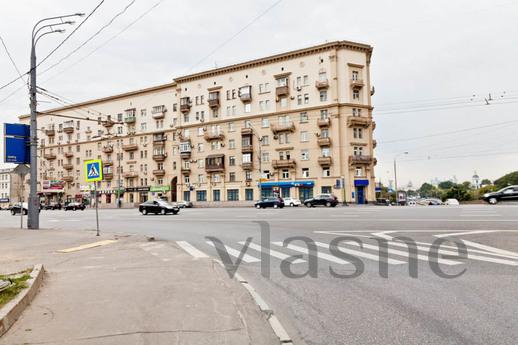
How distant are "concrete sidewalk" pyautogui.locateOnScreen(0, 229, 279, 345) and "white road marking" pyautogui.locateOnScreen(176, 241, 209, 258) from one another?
0.71m

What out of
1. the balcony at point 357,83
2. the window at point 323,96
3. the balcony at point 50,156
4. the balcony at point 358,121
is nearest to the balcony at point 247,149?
the window at point 323,96

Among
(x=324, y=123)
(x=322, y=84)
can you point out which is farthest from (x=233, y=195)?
(x=322, y=84)

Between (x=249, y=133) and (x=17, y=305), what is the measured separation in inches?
2334

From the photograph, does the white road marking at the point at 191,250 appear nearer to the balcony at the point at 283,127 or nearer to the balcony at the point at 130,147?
the balcony at the point at 283,127

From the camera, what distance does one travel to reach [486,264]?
27.4 ft

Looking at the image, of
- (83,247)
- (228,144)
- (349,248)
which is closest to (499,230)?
(349,248)

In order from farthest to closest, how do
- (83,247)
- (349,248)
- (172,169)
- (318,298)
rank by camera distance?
(172,169), (83,247), (349,248), (318,298)

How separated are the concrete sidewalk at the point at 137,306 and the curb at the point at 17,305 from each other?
8 cm

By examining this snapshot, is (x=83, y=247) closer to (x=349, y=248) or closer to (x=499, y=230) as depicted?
(x=349, y=248)

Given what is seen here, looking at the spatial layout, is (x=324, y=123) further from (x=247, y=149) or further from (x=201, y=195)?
(x=201, y=195)

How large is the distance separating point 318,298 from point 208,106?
6439 cm

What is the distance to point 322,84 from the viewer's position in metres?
57.6

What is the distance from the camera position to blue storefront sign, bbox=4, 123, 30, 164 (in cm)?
1911

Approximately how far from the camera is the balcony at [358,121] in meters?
56.4
